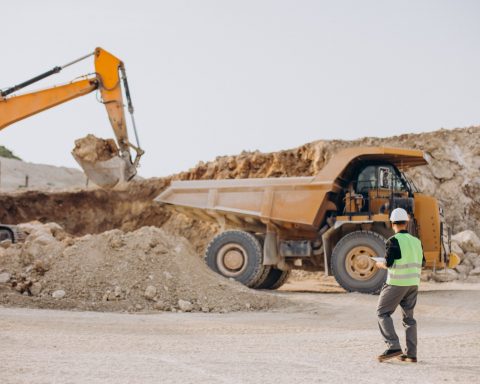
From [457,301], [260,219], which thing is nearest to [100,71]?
[260,219]

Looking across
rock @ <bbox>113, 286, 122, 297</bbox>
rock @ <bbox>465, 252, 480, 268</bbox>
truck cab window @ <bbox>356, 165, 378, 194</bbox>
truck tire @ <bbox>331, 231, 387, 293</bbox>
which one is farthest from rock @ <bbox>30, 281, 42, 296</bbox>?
rock @ <bbox>465, 252, 480, 268</bbox>

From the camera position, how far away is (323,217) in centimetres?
1426

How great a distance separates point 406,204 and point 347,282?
1.94 m

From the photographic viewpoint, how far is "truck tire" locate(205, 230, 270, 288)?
572 inches

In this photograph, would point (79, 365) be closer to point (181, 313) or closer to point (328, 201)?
point (181, 313)

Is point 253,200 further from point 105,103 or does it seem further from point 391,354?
point 391,354

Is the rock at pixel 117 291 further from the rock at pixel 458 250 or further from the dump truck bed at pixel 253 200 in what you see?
the rock at pixel 458 250

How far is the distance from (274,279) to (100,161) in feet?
15.5

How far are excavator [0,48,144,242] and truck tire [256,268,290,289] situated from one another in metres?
3.80

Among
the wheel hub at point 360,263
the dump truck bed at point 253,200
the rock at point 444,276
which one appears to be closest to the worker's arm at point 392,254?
the wheel hub at point 360,263

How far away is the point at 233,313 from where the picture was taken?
1039 centimetres

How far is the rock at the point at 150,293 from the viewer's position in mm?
10570

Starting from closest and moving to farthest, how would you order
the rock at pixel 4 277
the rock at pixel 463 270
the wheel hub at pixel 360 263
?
the rock at pixel 4 277 → the wheel hub at pixel 360 263 → the rock at pixel 463 270

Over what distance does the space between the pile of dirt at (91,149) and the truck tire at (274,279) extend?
4359mm
